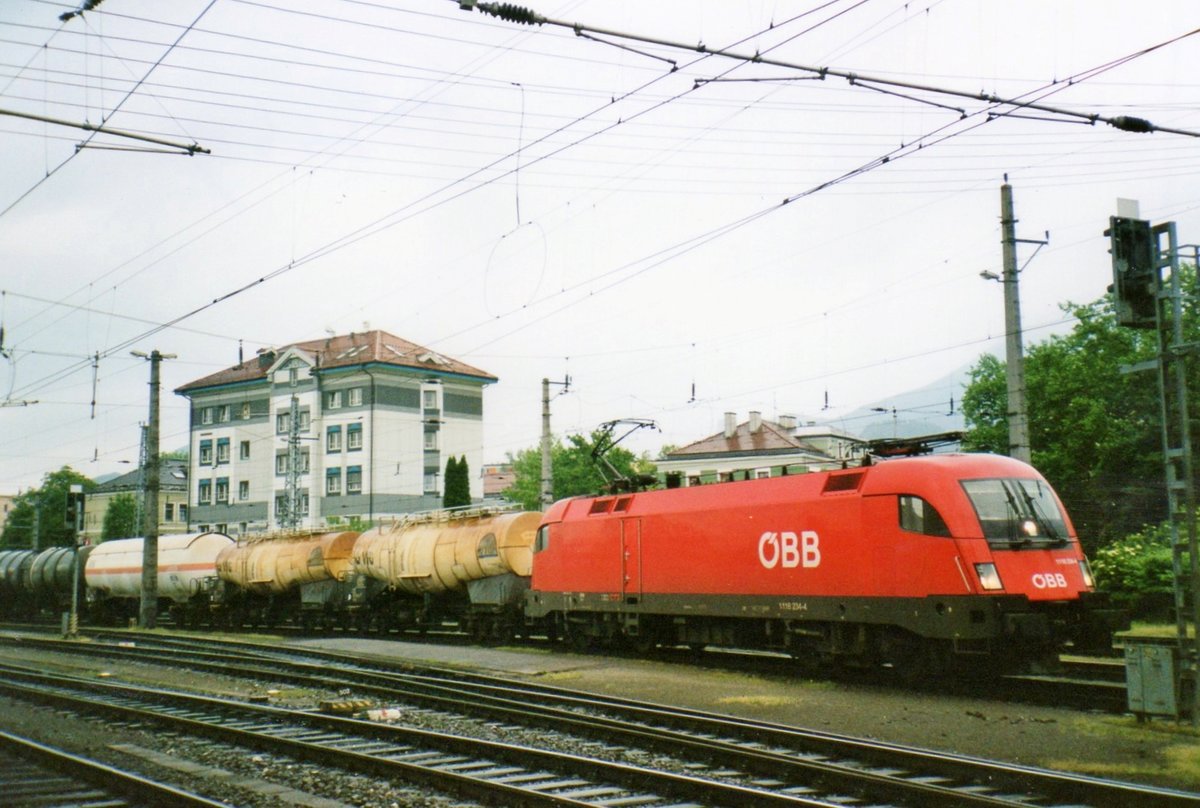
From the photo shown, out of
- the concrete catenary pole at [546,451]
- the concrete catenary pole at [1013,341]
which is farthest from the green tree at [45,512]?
the concrete catenary pole at [1013,341]

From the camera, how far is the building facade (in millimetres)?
69688

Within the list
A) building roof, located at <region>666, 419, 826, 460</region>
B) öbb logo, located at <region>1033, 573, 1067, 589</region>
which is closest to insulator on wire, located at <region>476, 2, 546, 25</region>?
öbb logo, located at <region>1033, 573, 1067, 589</region>

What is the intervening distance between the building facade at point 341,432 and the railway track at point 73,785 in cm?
5365

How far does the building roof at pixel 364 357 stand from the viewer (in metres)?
70.8

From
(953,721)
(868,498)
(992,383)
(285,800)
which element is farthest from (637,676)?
(992,383)

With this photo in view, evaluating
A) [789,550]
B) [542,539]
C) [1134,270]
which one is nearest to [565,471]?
[542,539]

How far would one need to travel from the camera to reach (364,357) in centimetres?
7050

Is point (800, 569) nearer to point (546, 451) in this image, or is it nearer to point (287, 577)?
point (546, 451)

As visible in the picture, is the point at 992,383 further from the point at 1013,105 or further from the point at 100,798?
the point at 100,798

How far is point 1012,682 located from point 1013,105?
324 inches

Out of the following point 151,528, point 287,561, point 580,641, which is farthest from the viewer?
point 151,528

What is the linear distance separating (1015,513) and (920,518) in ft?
4.33

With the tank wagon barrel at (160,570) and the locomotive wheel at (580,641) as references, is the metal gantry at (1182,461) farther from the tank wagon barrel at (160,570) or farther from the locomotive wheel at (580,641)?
the tank wagon barrel at (160,570)

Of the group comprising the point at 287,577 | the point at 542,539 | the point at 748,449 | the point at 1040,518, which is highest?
the point at 748,449
